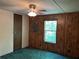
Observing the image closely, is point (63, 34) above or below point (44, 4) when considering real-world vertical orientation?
below

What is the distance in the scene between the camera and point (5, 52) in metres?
4.57

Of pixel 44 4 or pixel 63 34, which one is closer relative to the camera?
pixel 44 4

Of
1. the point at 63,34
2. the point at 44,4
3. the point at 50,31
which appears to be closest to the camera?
the point at 44,4

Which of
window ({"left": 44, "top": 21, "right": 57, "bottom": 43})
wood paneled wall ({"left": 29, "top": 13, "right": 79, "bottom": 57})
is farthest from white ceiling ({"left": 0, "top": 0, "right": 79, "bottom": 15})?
window ({"left": 44, "top": 21, "right": 57, "bottom": 43})

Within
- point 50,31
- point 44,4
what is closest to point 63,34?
point 50,31

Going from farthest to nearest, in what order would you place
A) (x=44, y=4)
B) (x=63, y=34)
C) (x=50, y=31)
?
1. (x=50, y=31)
2. (x=63, y=34)
3. (x=44, y=4)

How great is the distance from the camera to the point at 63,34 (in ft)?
16.1

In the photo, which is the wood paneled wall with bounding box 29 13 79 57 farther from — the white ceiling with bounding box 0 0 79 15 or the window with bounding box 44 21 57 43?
the white ceiling with bounding box 0 0 79 15

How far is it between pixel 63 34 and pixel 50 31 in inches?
31.7

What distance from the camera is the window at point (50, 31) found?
525 centimetres

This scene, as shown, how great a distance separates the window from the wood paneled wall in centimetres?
20

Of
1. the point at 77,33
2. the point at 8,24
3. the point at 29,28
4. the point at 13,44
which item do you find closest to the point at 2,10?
the point at 8,24

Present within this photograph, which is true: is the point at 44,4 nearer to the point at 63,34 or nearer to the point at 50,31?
the point at 63,34

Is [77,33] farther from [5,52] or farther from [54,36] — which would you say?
[5,52]
